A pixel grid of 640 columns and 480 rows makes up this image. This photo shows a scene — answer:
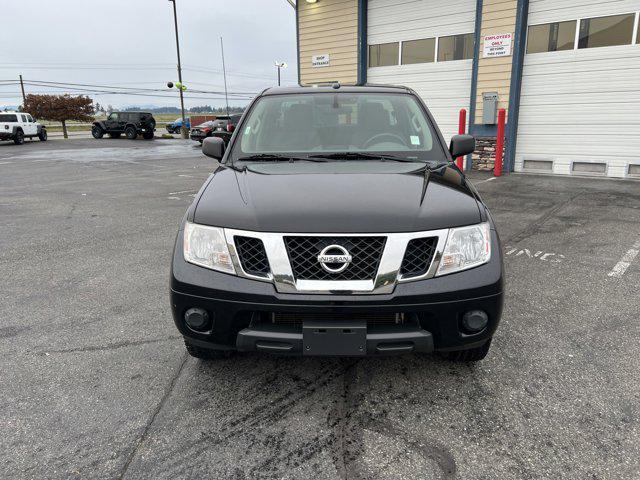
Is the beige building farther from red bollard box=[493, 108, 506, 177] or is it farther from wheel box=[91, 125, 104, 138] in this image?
wheel box=[91, 125, 104, 138]

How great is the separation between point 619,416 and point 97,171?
14510mm

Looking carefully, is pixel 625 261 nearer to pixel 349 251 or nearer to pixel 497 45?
pixel 349 251

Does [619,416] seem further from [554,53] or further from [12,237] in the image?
[554,53]

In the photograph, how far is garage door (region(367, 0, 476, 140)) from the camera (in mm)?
12055

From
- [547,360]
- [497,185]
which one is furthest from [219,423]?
[497,185]

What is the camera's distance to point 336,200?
7.70ft

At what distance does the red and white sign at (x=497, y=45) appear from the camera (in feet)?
36.3

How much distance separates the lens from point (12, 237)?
6.15 meters

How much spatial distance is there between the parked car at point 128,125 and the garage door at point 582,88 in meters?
26.6

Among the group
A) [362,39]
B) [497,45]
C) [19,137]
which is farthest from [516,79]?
[19,137]

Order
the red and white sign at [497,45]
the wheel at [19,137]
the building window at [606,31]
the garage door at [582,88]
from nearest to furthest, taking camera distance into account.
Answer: the building window at [606,31] < the garage door at [582,88] < the red and white sign at [497,45] < the wheel at [19,137]

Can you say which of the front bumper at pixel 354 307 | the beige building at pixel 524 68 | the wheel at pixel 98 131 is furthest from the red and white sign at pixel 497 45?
the wheel at pixel 98 131

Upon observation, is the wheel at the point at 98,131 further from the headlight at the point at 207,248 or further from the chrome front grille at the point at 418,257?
the chrome front grille at the point at 418,257

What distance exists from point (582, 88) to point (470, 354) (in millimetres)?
10214
